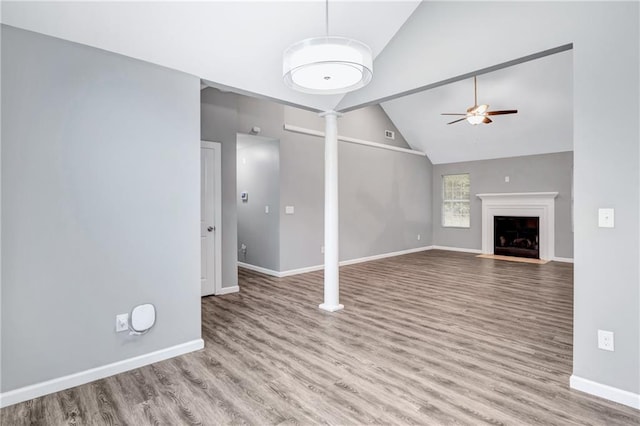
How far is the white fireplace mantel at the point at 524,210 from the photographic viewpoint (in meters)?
7.52

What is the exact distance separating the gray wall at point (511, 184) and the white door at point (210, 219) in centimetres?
657

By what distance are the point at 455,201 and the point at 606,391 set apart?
7389mm

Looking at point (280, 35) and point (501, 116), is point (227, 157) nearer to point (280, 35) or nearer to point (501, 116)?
point (280, 35)

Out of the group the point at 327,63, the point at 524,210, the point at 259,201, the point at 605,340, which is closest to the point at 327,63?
the point at 327,63

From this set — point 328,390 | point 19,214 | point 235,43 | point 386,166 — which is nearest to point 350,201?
point 386,166

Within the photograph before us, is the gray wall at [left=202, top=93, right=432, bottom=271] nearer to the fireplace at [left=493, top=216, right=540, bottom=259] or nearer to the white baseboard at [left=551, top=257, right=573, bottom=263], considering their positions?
the fireplace at [left=493, top=216, right=540, bottom=259]

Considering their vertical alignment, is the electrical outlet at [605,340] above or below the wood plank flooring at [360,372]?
above

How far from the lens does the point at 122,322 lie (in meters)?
2.62

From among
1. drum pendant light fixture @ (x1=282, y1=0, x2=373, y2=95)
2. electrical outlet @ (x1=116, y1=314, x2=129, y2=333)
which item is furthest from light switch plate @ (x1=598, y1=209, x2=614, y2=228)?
electrical outlet @ (x1=116, y1=314, x2=129, y2=333)

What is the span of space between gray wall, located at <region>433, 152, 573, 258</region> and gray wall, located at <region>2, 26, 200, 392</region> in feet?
24.8

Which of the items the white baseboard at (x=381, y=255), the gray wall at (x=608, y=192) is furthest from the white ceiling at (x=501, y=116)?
the gray wall at (x=608, y=192)

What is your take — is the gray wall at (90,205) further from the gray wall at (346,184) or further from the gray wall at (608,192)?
the gray wall at (608,192)

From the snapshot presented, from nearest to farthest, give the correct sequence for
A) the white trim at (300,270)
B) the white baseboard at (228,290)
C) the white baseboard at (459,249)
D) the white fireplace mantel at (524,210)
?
the white baseboard at (228,290)
the white trim at (300,270)
the white fireplace mantel at (524,210)
the white baseboard at (459,249)

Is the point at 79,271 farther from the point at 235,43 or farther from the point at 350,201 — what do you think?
the point at 350,201
